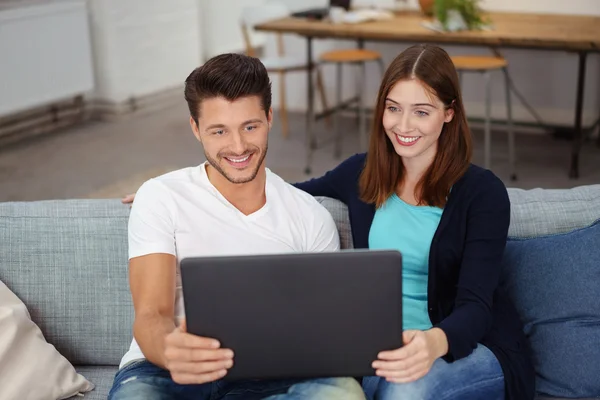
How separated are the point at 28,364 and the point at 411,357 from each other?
2.71 feet

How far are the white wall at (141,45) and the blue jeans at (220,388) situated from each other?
15.1ft

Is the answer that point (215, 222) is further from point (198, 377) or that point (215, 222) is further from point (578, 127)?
point (578, 127)

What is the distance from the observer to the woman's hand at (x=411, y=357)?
1405mm

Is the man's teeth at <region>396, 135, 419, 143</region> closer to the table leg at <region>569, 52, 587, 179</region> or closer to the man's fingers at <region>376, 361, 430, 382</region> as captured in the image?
the man's fingers at <region>376, 361, 430, 382</region>

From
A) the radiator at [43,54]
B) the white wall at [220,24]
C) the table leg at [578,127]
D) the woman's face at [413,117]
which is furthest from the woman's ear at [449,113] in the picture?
the white wall at [220,24]

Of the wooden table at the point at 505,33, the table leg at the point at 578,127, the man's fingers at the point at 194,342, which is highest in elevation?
the wooden table at the point at 505,33

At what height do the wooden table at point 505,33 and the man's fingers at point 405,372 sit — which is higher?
the wooden table at point 505,33

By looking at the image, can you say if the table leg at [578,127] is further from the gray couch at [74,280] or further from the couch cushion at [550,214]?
the gray couch at [74,280]

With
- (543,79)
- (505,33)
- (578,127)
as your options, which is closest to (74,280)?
(505,33)

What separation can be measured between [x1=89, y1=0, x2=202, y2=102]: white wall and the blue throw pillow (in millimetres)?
4572

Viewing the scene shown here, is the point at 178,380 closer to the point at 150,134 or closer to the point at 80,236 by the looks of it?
the point at 80,236

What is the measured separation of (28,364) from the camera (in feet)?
5.73

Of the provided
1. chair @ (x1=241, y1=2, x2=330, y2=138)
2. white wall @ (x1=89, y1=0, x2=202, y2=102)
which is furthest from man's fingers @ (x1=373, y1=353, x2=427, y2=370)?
white wall @ (x1=89, y1=0, x2=202, y2=102)

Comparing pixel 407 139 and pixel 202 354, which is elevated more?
pixel 407 139
